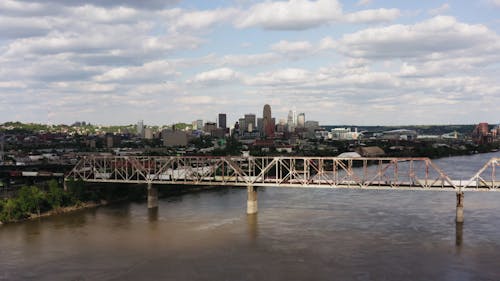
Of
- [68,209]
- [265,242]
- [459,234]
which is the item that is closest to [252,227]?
[265,242]

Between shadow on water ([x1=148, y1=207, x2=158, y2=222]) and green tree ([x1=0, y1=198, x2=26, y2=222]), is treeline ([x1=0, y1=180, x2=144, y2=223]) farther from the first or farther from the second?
shadow on water ([x1=148, y1=207, x2=158, y2=222])

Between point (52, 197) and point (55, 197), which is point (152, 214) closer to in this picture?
point (55, 197)

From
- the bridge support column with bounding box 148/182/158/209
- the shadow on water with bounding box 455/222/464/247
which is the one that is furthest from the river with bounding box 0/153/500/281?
the bridge support column with bounding box 148/182/158/209

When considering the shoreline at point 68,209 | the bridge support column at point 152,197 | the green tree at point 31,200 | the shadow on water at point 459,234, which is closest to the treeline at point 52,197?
the green tree at point 31,200

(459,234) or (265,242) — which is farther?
(459,234)

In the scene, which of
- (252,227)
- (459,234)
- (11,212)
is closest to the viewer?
(459,234)

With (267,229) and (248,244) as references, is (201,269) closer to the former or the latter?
(248,244)

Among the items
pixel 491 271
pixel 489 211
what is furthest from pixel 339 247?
pixel 489 211
